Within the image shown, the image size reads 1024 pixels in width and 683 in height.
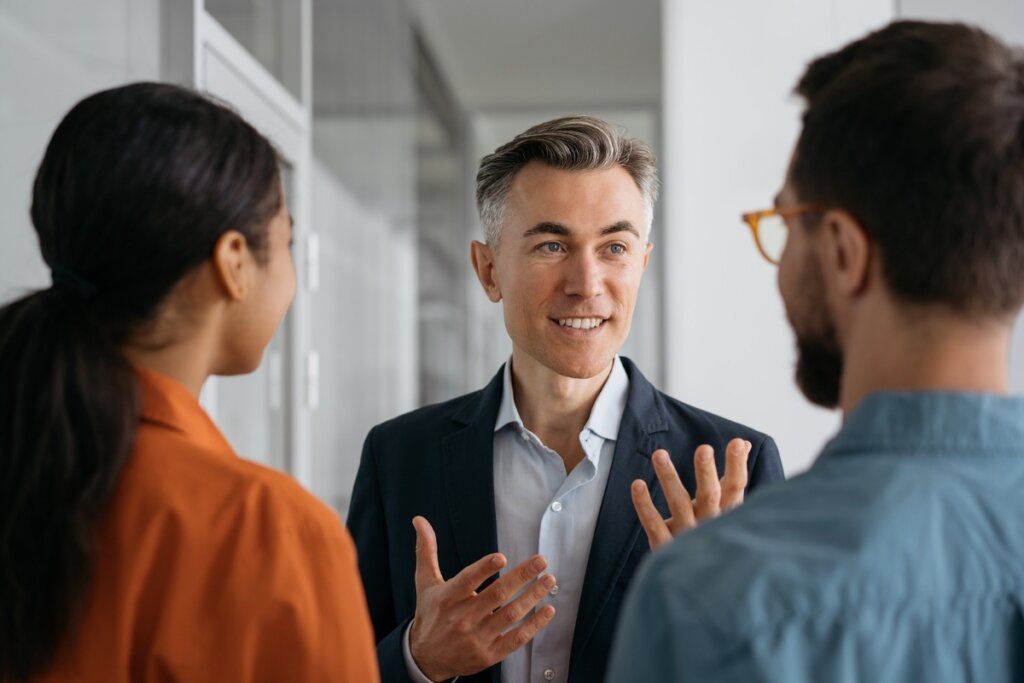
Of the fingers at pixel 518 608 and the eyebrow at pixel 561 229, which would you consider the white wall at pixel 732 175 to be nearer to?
the eyebrow at pixel 561 229

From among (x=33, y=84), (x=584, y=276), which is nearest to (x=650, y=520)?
(x=584, y=276)

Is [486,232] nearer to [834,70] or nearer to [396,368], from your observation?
[834,70]

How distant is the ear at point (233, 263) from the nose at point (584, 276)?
884 millimetres

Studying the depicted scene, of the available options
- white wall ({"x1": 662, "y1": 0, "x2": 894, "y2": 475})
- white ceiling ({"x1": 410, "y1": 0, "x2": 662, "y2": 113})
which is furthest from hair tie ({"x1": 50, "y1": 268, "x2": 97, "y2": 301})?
white ceiling ({"x1": 410, "y1": 0, "x2": 662, "y2": 113})

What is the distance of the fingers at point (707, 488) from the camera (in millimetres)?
1406

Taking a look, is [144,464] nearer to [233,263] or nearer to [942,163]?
[233,263]

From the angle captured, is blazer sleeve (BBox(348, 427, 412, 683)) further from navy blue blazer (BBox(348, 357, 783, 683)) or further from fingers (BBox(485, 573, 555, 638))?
fingers (BBox(485, 573, 555, 638))

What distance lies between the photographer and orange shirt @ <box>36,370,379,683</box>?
3.29 feet

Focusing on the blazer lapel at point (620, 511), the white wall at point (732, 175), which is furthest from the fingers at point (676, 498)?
the white wall at point (732, 175)

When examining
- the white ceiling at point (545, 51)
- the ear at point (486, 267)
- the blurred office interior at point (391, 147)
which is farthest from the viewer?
the white ceiling at point (545, 51)

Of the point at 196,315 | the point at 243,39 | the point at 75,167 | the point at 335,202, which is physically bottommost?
the point at 196,315

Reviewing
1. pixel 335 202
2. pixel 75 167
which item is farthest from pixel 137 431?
pixel 335 202

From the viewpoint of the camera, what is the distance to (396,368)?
5887 mm

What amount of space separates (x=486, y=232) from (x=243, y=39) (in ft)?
5.13
